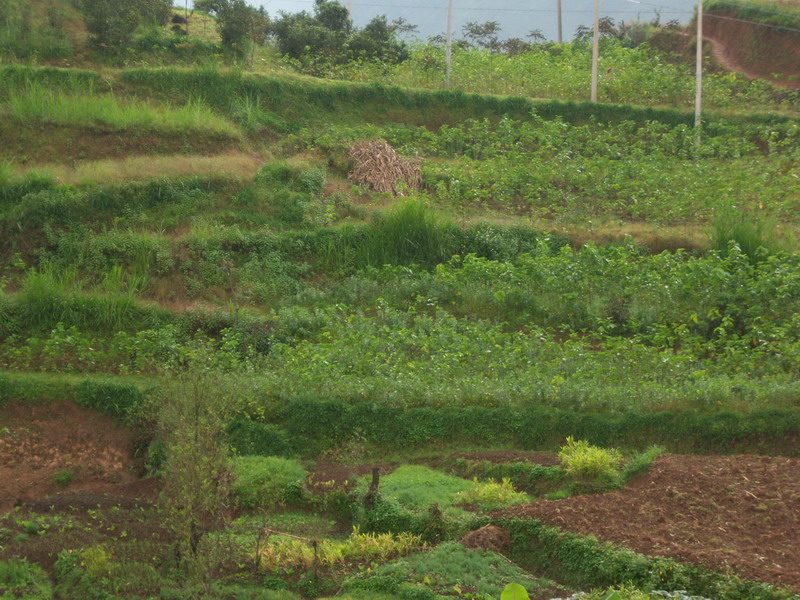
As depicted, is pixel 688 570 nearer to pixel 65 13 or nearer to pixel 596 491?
pixel 596 491

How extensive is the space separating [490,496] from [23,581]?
4582 millimetres

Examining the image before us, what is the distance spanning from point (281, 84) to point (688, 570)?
1777 centimetres

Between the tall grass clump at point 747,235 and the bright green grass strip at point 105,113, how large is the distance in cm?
1060

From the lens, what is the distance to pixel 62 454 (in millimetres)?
12523

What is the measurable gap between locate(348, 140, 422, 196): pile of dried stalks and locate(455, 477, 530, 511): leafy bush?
35.2 feet

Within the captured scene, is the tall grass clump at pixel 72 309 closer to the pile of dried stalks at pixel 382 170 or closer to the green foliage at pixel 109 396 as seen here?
the green foliage at pixel 109 396

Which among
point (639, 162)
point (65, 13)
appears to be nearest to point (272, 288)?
point (639, 162)

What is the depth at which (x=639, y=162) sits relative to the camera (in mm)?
20781

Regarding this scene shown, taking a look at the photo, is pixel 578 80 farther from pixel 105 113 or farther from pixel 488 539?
pixel 488 539

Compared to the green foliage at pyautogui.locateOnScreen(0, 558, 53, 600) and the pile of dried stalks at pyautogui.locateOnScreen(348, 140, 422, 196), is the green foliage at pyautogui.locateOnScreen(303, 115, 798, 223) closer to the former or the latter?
the pile of dried stalks at pyautogui.locateOnScreen(348, 140, 422, 196)

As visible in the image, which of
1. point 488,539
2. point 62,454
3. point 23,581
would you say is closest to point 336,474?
point 488,539

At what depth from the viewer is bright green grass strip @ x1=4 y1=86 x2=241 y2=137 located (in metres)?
19.2

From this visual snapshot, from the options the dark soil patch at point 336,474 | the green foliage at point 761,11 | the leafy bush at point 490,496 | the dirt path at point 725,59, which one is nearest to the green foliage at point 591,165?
the dirt path at point 725,59

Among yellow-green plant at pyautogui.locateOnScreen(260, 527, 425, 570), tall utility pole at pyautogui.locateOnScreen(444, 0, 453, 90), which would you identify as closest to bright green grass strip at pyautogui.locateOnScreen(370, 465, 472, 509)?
yellow-green plant at pyautogui.locateOnScreen(260, 527, 425, 570)
